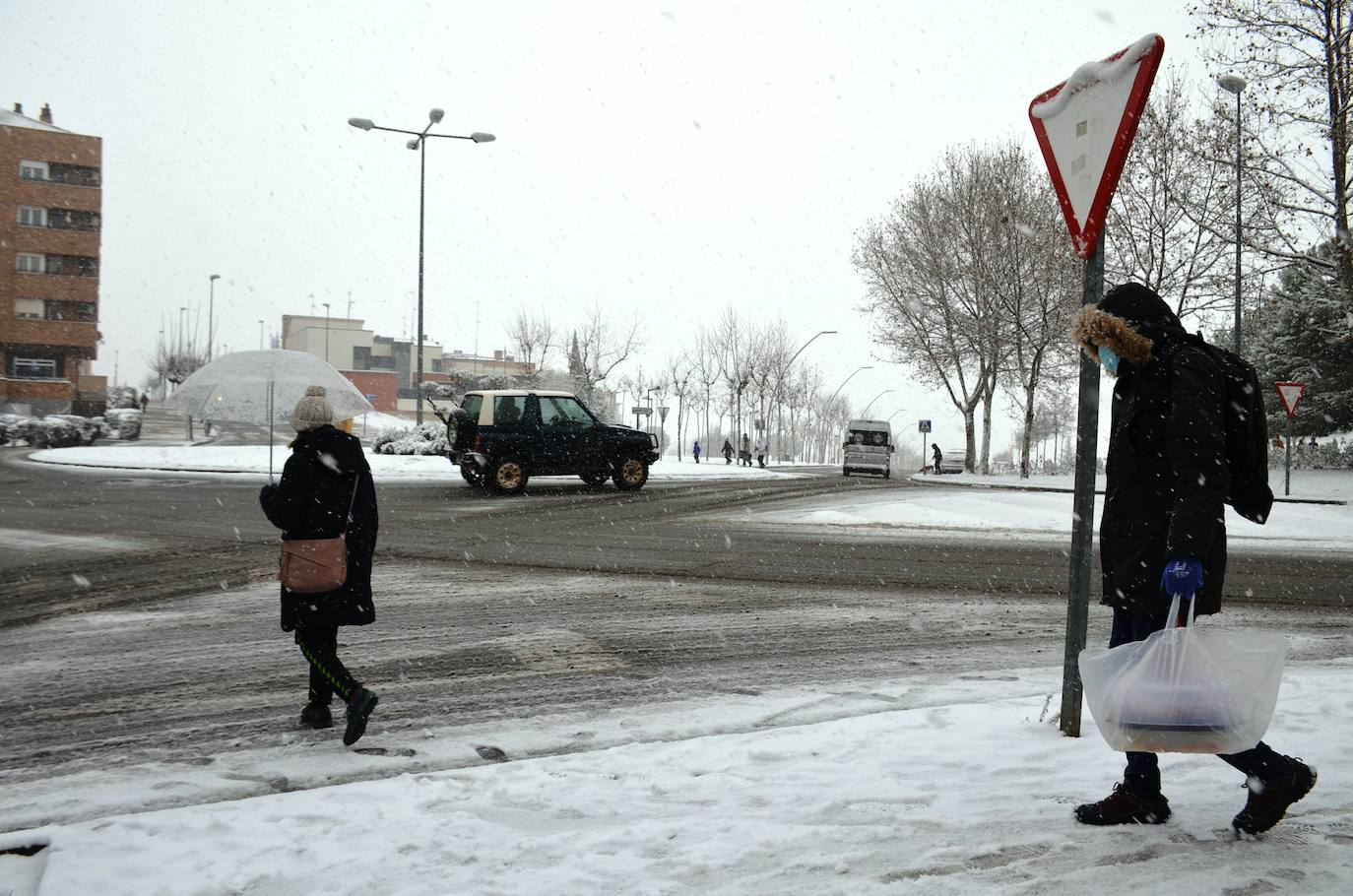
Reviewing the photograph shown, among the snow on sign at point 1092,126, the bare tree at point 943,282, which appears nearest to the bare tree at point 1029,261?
the bare tree at point 943,282

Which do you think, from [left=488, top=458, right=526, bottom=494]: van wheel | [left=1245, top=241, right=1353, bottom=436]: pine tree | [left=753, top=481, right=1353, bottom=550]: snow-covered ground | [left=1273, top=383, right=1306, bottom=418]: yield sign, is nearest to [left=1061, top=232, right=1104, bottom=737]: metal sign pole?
[left=753, top=481, right=1353, bottom=550]: snow-covered ground

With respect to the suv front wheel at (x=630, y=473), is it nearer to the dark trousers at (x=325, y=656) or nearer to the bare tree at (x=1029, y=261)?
the dark trousers at (x=325, y=656)

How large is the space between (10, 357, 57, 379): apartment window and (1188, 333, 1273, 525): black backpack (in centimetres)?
6163

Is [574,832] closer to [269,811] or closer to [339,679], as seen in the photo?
[269,811]

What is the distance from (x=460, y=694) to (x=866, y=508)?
43.5 feet

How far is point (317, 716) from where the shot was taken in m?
4.39

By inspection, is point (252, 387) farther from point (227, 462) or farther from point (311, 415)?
point (227, 462)

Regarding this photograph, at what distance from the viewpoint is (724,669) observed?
5.57 metres

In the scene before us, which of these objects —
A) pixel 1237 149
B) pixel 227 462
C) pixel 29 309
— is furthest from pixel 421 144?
pixel 29 309

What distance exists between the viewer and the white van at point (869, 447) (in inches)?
1446

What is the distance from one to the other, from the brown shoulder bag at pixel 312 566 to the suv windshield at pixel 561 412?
14.6 m

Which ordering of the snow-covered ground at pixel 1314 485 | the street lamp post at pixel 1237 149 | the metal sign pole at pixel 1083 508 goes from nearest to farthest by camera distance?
1. the metal sign pole at pixel 1083 508
2. the street lamp post at pixel 1237 149
3. the snow-covered ground at pixel 1314 485

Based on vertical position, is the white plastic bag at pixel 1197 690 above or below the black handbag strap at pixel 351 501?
below

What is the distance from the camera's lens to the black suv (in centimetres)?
1833
